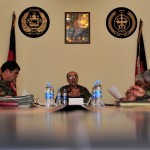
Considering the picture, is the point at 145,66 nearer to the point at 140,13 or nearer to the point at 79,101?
the point at 140,13

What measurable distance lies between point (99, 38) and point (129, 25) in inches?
26.5

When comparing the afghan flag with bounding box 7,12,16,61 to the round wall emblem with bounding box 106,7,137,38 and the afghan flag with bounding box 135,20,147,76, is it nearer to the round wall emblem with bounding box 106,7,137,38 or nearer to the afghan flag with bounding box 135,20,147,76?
the round wall emblem with bounding box 106,7,137,38

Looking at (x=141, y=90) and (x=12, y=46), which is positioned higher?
(x=12, y=46)

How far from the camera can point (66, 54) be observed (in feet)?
20.6

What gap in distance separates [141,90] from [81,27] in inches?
143

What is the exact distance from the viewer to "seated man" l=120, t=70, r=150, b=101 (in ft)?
9.55

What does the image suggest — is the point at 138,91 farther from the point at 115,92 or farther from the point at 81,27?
the point at 81,27

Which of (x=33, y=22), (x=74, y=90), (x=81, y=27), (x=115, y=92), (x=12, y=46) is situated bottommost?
(x=74, y=90)

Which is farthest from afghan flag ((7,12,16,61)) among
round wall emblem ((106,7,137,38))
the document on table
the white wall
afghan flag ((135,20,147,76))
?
the document on table

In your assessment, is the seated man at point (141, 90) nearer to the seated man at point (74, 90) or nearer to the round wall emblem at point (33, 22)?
the seated man at point (74, 90)

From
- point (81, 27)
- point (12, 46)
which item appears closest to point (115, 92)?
point (81, 27)

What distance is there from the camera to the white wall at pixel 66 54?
627cm

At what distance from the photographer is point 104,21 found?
6348 mm

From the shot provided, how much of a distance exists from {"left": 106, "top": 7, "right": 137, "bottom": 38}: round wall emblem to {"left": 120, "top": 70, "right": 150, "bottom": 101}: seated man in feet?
11.2
